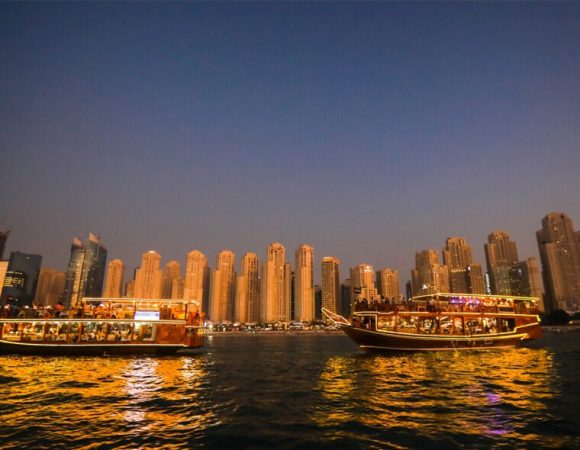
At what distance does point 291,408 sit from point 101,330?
34.5 meters

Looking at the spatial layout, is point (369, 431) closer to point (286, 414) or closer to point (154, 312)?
point (286, 414)

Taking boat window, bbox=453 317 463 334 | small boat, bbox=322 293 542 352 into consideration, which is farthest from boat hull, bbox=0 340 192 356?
boat window, bbox=453 317 463 334

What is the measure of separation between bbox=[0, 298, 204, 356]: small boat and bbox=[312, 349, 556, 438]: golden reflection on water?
21.9m

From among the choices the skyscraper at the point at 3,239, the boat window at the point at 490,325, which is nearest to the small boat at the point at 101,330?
the boat window at the point at 490,325

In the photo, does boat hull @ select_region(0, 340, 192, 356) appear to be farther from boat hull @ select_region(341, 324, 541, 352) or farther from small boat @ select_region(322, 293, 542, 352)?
boat hull @ select_region(341, 324, 541, 352)

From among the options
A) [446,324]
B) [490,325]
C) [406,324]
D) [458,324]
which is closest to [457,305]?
[458,324]

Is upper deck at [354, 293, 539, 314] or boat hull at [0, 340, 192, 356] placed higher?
upper deck at [354, 293, 539, 314]

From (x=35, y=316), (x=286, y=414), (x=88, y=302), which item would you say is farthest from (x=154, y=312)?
(x=286, y=414)

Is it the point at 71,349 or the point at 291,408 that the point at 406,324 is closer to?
the point at 291,408

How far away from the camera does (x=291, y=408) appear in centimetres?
1788

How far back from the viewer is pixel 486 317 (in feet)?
163

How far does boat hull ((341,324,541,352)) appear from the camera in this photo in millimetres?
43875

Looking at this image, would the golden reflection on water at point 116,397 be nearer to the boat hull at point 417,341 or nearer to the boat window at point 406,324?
the boat hull at point 417,341

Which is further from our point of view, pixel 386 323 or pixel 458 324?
pixel 458 324
